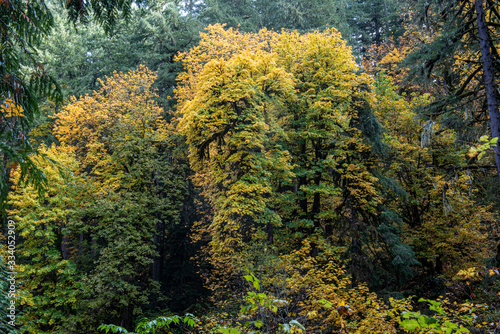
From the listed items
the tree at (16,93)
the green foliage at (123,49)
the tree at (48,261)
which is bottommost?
the tree at (48,261)

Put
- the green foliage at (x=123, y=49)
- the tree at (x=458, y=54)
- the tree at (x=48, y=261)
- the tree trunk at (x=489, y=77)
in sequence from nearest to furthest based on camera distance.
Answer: the tree trunk at (x=489, y=77)
the tree at (x=458, y=54)
the tree at (x=48, y=261)
the green foliage at (x=123, y=49)

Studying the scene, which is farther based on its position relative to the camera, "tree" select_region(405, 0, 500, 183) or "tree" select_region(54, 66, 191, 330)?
"tree" select_region(54, 66, 191, 330)

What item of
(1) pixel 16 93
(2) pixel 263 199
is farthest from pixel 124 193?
(1) pixel 16 93

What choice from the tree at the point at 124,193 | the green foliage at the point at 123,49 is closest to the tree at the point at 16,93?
the tree at the point at 124,193

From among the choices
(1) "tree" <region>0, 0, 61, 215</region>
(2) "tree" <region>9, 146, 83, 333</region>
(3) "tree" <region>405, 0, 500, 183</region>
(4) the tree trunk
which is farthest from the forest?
(1) "tree" <region>0, 0, 61, 215</region>

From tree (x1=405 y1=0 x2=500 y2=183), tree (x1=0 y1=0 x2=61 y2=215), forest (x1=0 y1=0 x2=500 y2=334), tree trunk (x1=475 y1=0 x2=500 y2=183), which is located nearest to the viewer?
tree (x1=0 y1=0 x2=61 y2=215)

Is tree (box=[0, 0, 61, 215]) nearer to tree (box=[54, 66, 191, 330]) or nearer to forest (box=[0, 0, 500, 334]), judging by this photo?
forest (box=[0, 0, 500, 334])

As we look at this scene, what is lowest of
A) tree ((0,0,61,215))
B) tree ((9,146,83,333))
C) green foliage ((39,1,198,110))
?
tree ((9,146,83,333))

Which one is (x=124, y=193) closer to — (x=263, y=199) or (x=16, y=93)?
(x=263, y=199)

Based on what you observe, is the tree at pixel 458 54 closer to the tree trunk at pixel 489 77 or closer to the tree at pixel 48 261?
the tree trunk at pixel 489 77

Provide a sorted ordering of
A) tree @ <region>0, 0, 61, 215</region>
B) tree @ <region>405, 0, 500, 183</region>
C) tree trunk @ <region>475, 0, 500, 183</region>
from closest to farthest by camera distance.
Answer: tree @ <region>0, 0, 61, 215</region> → tree trunk @ <region>475, 0, 500, 183</region> → tree @ <region>405, 0, 500, 183</region>

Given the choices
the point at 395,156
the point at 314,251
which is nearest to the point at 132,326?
the point at 314,251

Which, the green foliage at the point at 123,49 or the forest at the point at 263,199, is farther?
the green foliage at the point at 123,49

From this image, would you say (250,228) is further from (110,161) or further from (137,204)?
(110,161)
